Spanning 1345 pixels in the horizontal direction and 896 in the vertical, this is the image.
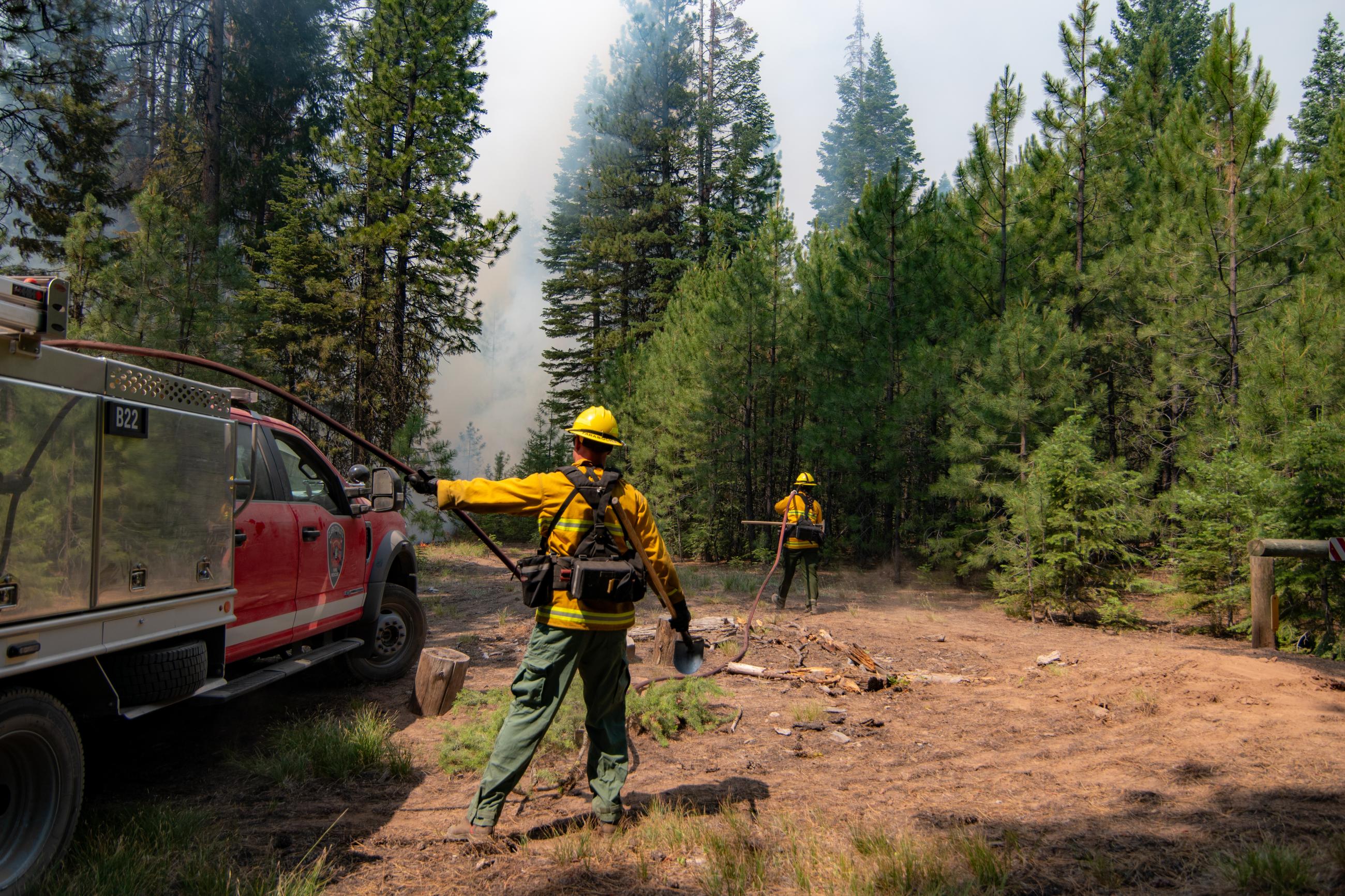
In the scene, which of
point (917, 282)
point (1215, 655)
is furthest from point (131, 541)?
point (917, 282)

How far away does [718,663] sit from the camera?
8547 mm

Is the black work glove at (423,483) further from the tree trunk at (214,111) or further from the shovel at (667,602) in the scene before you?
the tree trunk at (214,111)

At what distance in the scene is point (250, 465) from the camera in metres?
5.36

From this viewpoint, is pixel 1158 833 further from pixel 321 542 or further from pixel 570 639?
pixel 321 542

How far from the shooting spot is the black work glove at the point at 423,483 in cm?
417

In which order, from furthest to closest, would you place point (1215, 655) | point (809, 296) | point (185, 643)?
point (809, 296)
point (1215, 655)
point (185, 643)

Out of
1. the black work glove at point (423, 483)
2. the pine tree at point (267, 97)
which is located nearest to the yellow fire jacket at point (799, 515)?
the black work glove at point (423, 483)

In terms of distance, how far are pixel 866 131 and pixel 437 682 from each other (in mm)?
52006

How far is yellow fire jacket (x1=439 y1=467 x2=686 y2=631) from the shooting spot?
411cm

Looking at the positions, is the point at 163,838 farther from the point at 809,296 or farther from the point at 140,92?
the point at 140,92

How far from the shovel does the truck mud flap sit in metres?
2.45

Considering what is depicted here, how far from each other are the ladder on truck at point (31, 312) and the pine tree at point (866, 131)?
160ft

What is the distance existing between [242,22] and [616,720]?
2346 centimetres

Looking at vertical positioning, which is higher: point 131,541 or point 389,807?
point 131,541
